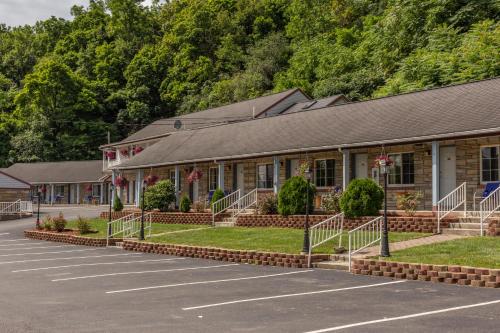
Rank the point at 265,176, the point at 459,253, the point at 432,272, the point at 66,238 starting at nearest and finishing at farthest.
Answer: the point at 432,272, the point at 459,253, the point at 66,238, the point at 265,176

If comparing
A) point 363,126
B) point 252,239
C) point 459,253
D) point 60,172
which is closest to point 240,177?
point 363,126

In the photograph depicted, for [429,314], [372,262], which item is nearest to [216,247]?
[372,262]

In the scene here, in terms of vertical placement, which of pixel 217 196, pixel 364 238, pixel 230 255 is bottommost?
pixel 230 255

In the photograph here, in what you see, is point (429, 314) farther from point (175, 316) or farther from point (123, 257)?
point (123, 257)

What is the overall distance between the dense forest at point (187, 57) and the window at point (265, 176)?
15.6 metres

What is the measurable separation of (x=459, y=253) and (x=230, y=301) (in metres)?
6.40

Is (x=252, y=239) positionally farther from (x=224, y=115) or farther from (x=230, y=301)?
(x=224, y=115)

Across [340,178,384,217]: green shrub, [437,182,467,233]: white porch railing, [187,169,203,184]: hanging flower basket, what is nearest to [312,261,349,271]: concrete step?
[340,178,384,217]: green shrub

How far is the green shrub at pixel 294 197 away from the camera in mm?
23859

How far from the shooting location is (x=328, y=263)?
51.1ft

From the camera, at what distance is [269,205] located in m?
25.8

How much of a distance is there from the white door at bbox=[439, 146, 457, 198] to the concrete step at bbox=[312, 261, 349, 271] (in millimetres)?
8226

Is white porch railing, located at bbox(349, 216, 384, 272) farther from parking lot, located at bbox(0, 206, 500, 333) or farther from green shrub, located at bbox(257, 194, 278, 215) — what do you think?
green shrub, located at bbox(257, 194, 278, 215)

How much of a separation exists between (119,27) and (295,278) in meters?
90.1
